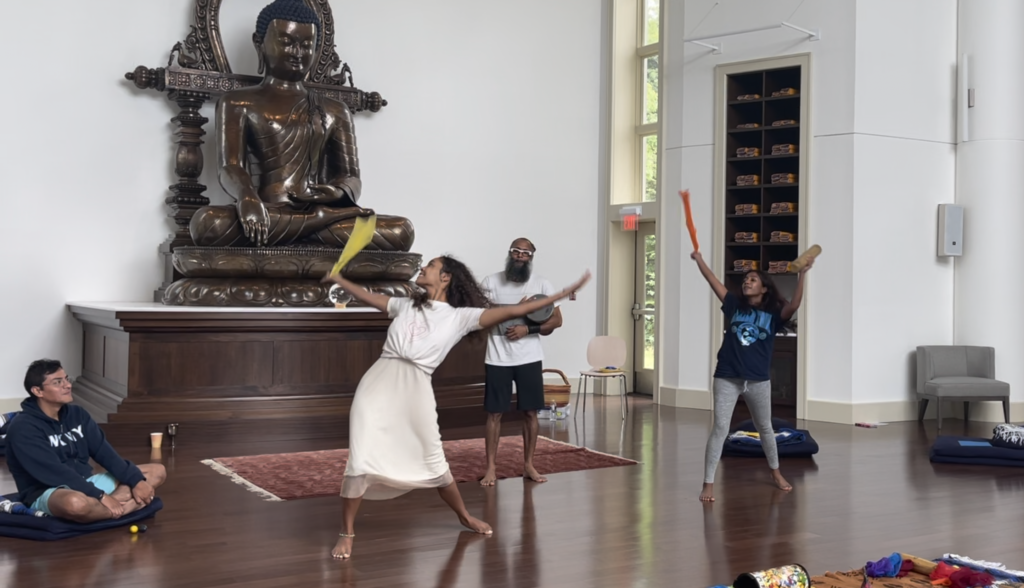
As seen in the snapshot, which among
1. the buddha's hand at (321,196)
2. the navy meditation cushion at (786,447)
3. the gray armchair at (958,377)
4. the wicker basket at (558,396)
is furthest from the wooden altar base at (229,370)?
the gray armchair at (958,377)

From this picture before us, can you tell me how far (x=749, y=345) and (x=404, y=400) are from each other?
1859 millimetres

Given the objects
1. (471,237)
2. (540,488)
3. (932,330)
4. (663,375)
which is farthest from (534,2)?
(540,488)

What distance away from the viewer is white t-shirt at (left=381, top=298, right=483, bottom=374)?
3.91 metres

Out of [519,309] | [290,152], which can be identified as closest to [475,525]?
[519,309]

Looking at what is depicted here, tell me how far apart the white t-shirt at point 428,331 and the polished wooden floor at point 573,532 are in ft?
2.38

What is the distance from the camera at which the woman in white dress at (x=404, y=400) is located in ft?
12.6

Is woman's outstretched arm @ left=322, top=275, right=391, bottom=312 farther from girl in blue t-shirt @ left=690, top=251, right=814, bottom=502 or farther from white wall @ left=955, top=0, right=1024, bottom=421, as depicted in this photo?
white wall @ left=955, top=0, right=1024, bottom=421

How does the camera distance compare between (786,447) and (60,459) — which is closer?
(60,459)

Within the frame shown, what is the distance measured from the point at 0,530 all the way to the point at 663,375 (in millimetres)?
6043

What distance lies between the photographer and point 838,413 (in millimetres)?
8000

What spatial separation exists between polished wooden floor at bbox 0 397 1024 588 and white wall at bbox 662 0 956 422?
6.70ft

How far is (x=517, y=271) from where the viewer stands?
530 centimetres

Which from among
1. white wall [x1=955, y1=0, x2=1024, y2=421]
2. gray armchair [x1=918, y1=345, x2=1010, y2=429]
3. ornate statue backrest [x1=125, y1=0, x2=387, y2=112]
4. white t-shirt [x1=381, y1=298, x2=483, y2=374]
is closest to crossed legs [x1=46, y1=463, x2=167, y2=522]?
white t-shirt [x1=381, y1=298, x2=483, y2=374]

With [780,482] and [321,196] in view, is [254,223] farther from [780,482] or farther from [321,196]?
[780,482]
